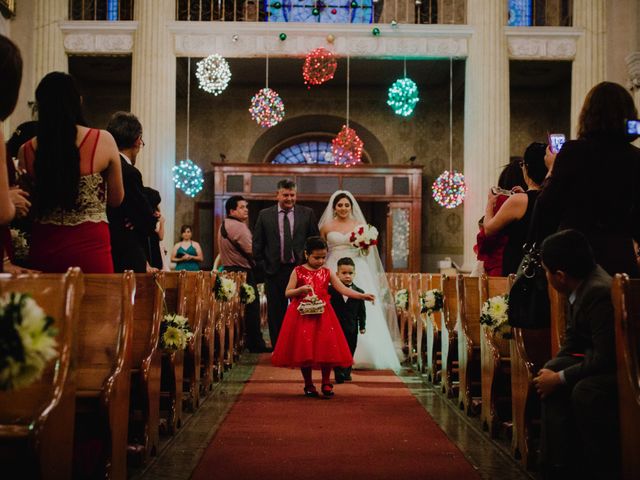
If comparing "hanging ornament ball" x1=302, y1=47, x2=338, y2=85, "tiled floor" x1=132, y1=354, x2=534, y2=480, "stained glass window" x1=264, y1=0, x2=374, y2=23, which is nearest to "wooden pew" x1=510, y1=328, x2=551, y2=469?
"tiled floor" x1=132, y1=354, x2=534, y2=480

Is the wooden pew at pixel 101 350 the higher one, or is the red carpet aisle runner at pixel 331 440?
the wooden pew at pixel 101 350

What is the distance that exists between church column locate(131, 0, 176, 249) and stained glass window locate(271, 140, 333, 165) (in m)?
5.58

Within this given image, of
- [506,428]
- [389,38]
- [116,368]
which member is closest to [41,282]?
[116,368]

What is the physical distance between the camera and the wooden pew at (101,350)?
10.0 ft

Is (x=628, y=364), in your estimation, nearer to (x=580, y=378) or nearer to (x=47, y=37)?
(x=580, y=378)

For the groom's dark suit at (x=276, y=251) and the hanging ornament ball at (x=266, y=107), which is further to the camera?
the hanging ornament ball at (x=266, y=107)

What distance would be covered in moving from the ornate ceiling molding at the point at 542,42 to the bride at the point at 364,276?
6825 millimetres

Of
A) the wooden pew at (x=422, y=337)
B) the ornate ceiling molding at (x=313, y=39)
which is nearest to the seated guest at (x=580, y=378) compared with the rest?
the wooden pew at (x=422, y=337)

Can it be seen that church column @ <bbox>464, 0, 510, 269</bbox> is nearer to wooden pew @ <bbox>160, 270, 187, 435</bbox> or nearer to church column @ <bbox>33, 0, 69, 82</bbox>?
church column @ <bbox>33, 0, 69, 82</bbox>

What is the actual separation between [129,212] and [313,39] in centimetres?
1005

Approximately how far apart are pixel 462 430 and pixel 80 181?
2.64 m

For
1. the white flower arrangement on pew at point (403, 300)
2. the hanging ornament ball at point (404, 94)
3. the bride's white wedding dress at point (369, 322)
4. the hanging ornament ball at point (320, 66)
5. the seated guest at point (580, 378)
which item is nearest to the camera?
the seated guest at point (580, 378)

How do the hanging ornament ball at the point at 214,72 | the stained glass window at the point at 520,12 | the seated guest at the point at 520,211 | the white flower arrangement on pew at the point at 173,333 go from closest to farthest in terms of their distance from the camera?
the white flower arrangement on pew at the point at 173,333
the seated guest at the point at 520,211
the hanging ornament ball at the point at 214,72
the stained glass window at the point at 520,12

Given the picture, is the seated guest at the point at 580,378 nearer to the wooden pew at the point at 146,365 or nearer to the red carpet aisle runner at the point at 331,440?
the red carpet aisle runner at the point at 331,440
